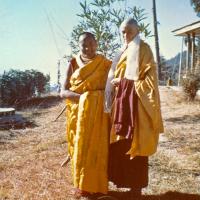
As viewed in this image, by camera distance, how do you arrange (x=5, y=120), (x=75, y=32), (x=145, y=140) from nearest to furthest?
1. (x=145, y=140)
2. (x=75, y=32)
3. (x=5, y=120)

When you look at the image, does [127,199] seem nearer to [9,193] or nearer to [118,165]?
[118,165]

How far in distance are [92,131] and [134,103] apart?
0.64 meters

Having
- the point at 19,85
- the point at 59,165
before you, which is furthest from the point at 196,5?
the point at 59,165

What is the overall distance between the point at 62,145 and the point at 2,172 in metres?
2.35

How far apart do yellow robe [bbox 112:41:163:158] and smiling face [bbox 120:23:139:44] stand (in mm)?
194

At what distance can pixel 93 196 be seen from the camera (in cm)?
502

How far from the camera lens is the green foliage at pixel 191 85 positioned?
1558 cm

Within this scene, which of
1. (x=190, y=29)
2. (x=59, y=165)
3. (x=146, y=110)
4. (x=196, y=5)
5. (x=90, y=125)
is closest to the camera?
(x=146, y=110)

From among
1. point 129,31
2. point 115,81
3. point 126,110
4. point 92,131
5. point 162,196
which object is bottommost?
point 162,196

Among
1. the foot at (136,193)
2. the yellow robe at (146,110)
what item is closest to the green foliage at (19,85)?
the foot at (136,193)

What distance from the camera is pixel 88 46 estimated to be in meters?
4.94

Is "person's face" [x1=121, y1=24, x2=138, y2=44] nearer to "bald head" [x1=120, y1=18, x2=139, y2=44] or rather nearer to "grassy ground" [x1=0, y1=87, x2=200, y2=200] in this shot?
"bald head" [x1=120, y1=18, x2=139, y2=44]

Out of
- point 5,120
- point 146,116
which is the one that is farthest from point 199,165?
point 5,120

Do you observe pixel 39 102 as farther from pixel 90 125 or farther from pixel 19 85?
pixel 90 125
